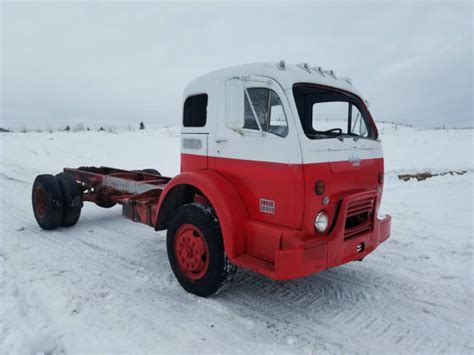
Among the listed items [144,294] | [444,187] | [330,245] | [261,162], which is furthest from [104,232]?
[444,187]

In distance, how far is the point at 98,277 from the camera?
15.1 feet

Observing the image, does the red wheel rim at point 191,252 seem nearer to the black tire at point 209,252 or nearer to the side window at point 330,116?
the black tire at point 209,252

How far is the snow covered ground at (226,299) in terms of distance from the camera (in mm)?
3301

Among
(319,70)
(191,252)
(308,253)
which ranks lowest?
(191,252)

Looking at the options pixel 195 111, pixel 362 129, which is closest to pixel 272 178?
pixel 195 111

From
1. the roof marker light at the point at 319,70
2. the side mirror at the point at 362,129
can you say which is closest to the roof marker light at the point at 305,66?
the roof marker light at the point at 319,70

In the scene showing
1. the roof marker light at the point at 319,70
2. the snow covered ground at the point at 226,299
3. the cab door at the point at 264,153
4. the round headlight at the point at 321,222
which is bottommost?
the snow covered ground at the point at 226,299

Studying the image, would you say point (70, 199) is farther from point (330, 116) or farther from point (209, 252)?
point (330, 116)

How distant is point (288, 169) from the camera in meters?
3.49

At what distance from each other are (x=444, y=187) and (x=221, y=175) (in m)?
7.59

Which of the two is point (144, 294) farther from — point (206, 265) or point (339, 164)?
point (339, 164)

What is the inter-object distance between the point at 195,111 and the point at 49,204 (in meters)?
3.48

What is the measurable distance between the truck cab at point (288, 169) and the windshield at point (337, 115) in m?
0.05

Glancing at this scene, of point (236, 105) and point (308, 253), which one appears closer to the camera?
point (308, 253)
